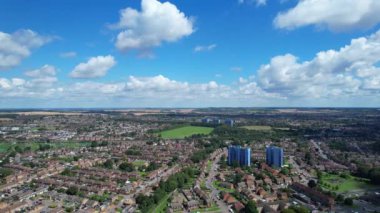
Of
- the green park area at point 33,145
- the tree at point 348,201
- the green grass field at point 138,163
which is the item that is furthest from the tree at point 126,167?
the tree at point 348,201

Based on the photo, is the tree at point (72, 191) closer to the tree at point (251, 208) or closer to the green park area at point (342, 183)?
the tree at point (251, 208)

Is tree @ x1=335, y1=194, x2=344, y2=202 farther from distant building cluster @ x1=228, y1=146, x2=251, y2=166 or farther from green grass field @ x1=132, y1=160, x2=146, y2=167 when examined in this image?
green grass field @ x1=132, y1=160, x2=146, y2=167

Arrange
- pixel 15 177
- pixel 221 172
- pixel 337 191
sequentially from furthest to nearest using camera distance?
1. pixel 221 172
2. pixel 15 177
3. pixel 337 191

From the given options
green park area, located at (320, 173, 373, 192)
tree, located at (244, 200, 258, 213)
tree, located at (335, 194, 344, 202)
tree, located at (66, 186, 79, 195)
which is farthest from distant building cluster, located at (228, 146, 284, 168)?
tree, located at (66, 186, 79, 195)

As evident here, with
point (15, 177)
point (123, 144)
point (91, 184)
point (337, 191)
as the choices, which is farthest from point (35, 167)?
point (337, 191)

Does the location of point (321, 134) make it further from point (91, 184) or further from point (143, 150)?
point (91, 184)

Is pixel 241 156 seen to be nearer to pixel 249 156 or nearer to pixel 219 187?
pixel 249 156
